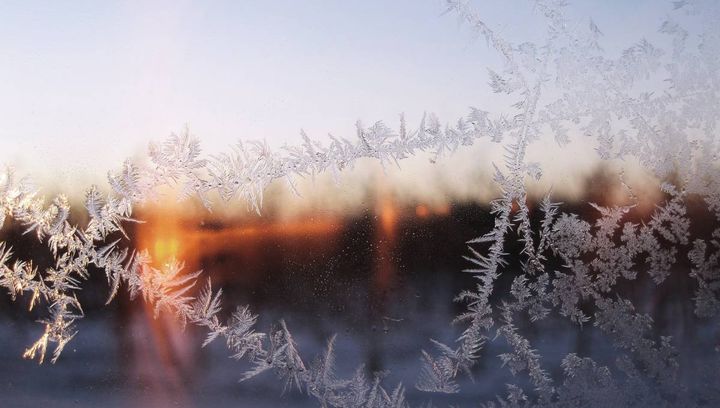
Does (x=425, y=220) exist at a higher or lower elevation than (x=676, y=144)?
lower

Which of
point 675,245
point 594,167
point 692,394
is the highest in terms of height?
point 594,167

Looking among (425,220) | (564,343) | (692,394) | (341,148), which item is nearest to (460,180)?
(425,220)

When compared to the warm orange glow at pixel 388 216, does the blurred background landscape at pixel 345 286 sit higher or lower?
lower

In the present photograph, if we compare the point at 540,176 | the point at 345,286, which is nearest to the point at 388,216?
the point at 345,286

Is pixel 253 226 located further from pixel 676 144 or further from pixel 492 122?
pixel 676 144

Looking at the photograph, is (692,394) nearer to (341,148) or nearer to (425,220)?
(425,220)

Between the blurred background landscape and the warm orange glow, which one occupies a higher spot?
the warm orange glow

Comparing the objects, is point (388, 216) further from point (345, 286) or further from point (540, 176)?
point (540, 176)
